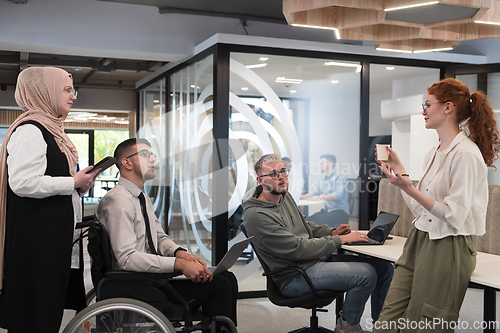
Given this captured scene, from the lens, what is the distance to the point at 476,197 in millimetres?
2170

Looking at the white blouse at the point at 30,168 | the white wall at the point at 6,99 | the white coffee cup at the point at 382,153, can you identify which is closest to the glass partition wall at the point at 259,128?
the white coffee cup at the point at 382,153

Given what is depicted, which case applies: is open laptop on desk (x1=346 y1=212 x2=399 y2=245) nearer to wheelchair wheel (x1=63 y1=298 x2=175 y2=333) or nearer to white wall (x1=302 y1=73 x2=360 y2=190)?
wheelchair wheel (x1=63 y1=298 x2=175 y2=333)

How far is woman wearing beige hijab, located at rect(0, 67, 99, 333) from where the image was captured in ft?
7.20

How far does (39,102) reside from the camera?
2.32 meters

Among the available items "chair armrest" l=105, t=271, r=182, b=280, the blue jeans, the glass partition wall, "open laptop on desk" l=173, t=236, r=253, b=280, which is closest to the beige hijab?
"chair armrest" l=105, t=271, r=182, b=280

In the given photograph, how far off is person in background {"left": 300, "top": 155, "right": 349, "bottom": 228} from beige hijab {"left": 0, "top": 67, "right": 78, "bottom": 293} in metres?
3.12

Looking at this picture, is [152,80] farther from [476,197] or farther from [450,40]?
[476,197]

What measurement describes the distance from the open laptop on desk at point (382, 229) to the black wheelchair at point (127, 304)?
115 cm

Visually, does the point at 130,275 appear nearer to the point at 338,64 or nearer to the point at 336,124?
the point at 336,124

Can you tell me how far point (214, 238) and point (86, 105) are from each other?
7894 millimetres

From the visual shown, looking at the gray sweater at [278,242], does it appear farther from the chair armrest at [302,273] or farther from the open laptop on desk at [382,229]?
the open laptop on desk at [382,229]

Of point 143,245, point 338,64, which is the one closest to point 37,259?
point 143,245

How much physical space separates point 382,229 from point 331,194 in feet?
6.62

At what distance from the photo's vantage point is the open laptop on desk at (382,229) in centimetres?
302
